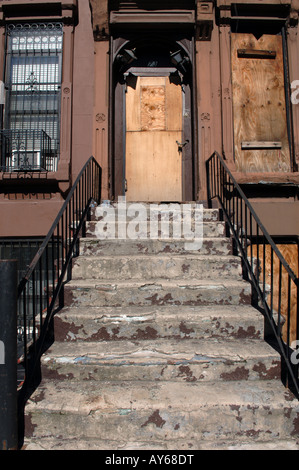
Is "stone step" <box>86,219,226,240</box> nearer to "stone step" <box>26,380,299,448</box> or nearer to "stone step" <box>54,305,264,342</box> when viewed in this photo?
"stone step" <box>54,305,264,342</box>

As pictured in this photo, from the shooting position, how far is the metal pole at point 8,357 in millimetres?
2391

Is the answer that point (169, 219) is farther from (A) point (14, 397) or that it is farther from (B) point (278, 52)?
(B) point (278, 52)

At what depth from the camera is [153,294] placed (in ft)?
12.1

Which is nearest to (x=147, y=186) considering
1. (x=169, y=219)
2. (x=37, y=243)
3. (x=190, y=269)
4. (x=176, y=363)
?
(x=169, y=219)

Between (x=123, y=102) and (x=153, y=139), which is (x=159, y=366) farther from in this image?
(x=123, y=102)

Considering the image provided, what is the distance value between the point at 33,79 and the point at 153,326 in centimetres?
573

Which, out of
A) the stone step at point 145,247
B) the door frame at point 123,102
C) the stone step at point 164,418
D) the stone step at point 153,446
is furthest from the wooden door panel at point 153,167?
the stone step at point 153,446

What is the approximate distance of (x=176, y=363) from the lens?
2904 mm

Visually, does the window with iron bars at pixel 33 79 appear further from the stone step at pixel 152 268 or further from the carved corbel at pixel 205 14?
the stone step at pixel 152 268

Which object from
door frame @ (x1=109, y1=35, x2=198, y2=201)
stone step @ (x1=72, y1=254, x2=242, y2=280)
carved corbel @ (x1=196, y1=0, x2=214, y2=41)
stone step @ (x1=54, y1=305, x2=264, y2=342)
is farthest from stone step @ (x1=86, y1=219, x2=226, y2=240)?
carved corbel @ (x1=196, y1=0, x2=214, y2=41)

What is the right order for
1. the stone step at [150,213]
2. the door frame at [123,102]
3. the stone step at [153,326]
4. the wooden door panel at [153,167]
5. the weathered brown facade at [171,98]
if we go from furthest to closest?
the wooden door panel at [153,167] → the door frame at [123,102] → the weathered brown facade at [171,98] → the stone step at [150,213] → the stone step at [153,326]

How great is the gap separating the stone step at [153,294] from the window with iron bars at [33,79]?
382 cm

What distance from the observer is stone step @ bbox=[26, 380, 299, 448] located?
252 centimetres

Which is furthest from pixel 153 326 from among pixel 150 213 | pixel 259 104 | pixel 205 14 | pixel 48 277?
pixel 205 14
